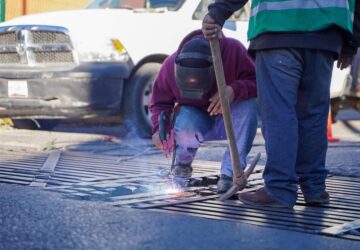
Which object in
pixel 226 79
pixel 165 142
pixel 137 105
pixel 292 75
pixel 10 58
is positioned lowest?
pixel 137 105

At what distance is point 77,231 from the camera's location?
3.29 m

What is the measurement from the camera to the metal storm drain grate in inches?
145

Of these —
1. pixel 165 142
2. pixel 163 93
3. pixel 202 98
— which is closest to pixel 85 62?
pixel 163 93

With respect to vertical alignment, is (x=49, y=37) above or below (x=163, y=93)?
below

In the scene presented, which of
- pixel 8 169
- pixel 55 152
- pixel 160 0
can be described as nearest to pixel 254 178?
pixel 8 169

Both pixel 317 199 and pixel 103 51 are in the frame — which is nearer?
pixel 317 199

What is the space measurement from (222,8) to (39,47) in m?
4.28

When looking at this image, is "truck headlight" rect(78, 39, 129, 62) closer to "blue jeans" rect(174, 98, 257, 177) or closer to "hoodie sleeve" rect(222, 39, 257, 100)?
"blue jeans" rect(174, 98, 257, 177)

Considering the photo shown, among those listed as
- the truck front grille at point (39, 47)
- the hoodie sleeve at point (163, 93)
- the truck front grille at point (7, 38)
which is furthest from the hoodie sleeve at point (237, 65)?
the truck front grille at point (7, 38)

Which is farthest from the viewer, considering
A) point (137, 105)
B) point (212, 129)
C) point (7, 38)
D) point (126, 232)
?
point (7, 38)

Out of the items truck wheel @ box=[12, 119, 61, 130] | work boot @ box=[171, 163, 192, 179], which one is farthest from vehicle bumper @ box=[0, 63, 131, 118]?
work boot @ box=[171, 163, 192, 179]

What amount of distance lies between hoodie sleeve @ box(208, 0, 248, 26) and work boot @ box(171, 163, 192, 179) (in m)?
1.28

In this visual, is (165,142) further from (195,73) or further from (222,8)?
(222,8)

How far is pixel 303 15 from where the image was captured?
387 cm
